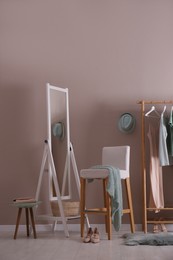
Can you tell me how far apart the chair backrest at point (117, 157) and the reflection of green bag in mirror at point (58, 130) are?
564 mm

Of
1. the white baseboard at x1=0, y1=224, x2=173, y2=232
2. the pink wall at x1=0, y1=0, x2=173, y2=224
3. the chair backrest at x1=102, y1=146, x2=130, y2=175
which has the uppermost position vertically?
the pink wall at x1=0, y1=0, x2=173, y2=224

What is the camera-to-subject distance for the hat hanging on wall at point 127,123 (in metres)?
6.70

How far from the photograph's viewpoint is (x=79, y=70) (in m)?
6.91

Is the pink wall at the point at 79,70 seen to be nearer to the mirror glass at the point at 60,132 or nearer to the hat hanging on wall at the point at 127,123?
the hat hanging on wall at the point at 127,123

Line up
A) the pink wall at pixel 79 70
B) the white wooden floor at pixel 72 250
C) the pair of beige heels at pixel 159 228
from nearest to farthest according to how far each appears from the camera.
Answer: the white wooden floor at pixel 72 250
the pair of beige heels at pixel 159 228
the pink wall at pixel 79 70

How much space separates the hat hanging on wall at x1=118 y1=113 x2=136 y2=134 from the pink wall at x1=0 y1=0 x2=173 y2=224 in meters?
0.08

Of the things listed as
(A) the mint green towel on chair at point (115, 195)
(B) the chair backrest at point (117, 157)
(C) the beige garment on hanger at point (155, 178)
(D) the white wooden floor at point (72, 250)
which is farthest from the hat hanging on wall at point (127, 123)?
(D) the white wooden floor at point (72, 250)

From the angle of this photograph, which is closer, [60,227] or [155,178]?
[155,178]

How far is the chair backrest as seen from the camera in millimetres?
6289

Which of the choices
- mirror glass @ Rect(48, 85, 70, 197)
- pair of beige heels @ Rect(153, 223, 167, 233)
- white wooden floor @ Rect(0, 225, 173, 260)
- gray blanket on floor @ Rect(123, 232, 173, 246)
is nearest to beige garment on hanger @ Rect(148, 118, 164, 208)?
pair of beige heels @ Rect(153, 223, 167, 233)

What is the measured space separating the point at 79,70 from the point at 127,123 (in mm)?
936

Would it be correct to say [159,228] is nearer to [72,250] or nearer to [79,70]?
[72,250]

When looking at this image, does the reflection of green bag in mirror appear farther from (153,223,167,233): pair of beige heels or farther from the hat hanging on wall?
(153,223,167,233): pair of beige heels

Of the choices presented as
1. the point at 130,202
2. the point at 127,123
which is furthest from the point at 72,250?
the point at 127,123
